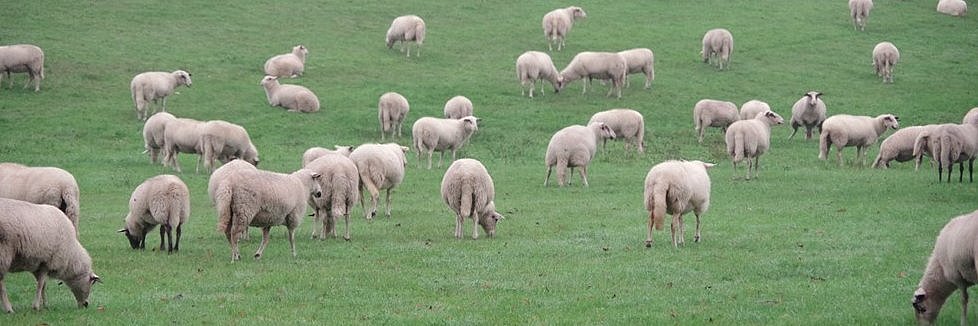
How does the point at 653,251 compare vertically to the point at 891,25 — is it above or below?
below

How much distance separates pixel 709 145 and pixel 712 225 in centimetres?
1537

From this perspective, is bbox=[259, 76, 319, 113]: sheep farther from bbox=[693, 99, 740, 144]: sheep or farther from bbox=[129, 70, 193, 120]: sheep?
bbox=[693, 99, 740, 144]: sheep

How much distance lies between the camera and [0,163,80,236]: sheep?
18.4m

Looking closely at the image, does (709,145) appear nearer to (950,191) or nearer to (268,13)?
(950,191)

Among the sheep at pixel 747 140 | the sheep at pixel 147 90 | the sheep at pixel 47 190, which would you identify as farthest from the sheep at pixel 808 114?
the sheep at pixel 47 190

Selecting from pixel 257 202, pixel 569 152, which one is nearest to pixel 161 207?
pixel 257 202

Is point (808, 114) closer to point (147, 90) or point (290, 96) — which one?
point (290, 96)

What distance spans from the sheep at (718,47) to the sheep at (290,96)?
55.2ft

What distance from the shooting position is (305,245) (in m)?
19.8

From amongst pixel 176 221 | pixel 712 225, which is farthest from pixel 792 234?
pixel 176 221

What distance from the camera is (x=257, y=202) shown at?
17266 millimetres

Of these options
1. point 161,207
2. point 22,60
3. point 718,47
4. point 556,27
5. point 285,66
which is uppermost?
point 556,27

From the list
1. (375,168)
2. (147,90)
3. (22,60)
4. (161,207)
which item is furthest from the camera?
(22,60)

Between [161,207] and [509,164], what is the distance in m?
16.4
